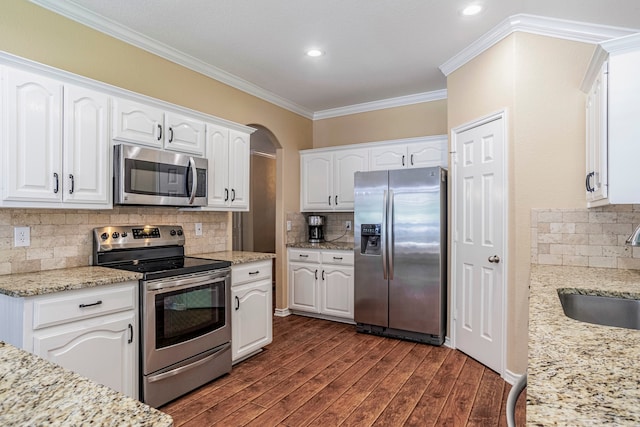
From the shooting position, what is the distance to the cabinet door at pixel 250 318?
2938 millimetres

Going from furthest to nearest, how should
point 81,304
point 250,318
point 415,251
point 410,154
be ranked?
point 410,154, point 415,251, point 250,318, point 81,304

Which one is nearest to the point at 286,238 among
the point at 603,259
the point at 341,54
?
the point at 341,54

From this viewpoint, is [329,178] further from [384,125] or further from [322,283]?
[322,283]

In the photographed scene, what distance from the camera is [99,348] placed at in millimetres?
2062

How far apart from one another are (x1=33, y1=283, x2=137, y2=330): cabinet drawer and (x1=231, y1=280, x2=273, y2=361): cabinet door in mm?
868

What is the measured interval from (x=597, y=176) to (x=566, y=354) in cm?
167

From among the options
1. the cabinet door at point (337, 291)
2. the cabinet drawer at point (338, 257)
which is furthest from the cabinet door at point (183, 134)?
the cabinet door at point (337, 291)

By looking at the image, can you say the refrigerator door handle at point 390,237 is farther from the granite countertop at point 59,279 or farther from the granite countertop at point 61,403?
the granite countertop at point 61,403

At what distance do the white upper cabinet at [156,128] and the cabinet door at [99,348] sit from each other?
1.21 m

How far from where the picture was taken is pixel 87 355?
2.01 metres

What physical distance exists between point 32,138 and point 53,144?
0.34 feet

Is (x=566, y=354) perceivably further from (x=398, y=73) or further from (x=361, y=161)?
(x=361, y=161)

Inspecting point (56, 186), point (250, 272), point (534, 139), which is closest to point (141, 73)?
point (56, 186)

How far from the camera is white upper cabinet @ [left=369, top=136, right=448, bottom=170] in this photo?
3.95 metres
